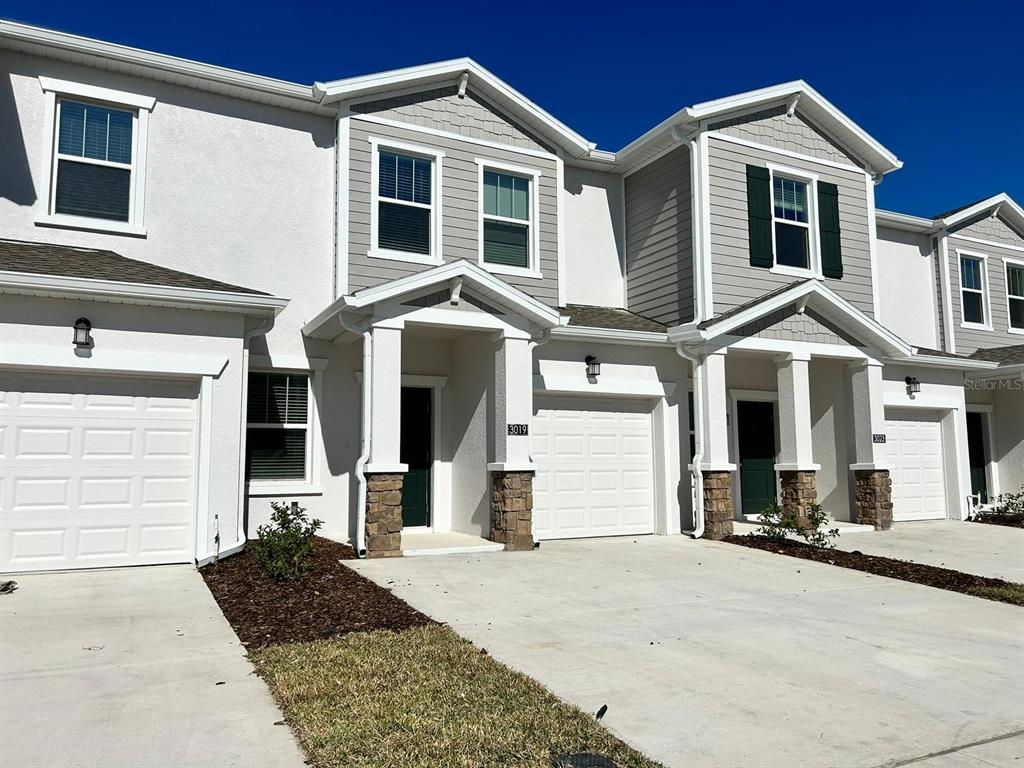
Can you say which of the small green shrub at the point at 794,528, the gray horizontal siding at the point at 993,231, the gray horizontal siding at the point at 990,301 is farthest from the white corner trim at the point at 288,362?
the gray horizontal siding at the point at 993,231

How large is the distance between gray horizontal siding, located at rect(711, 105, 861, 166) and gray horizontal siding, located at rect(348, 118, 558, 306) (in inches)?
131

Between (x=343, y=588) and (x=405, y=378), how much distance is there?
455 centimetres

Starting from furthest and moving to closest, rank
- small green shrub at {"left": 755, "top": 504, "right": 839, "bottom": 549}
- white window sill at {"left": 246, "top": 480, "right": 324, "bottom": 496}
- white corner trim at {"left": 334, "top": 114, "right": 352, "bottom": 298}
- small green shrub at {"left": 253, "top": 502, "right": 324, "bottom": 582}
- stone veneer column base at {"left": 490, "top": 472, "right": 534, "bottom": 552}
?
white corner trim at {"left": 334, "top": 114, "right": 352, "bottom": 298}
small green shrub at {"left": 755, "top": 504, "right": 839, "bottom": 549}
white window sill at {"left": 246, "top": 480, "right": 324, "bottom": 496}
stone veneer column base at {"left": 490, "top": 472, "right": 534, "bottom": 552}
small green shrub at {"left": 253, "top": 502, "right": 324, "bottom": 582}

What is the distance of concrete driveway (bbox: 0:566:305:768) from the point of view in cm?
396

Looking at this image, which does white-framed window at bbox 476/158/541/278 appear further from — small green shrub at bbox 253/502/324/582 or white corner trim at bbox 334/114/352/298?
A: small green shrub at bbox 253/502/324/582

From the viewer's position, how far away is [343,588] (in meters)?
7.91

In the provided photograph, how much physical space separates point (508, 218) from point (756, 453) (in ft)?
21.4

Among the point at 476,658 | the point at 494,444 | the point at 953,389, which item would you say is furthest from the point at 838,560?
the point at 953,389

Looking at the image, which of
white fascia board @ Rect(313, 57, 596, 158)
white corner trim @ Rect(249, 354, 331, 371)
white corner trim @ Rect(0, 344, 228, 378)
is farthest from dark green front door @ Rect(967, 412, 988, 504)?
white corner trim @ Rect(0, 344, 228, 378)

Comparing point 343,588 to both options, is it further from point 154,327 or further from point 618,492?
point 618,492

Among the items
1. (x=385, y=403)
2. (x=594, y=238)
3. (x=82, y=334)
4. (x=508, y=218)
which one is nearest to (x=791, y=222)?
(x=594, y=238)

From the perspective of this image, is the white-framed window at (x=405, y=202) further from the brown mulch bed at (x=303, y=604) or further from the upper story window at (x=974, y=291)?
the upper story window at (x=974, y=291)

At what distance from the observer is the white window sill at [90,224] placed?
33.4 ft

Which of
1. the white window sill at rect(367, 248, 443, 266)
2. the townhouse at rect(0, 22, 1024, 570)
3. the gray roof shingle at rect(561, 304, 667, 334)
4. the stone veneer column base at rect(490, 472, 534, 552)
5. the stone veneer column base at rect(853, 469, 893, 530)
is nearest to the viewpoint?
the townhouse at rect(0, 22, 1024, 570)
